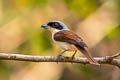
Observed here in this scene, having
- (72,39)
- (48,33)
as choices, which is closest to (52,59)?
(72,39)

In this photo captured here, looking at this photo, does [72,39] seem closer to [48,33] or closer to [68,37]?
[68,37]

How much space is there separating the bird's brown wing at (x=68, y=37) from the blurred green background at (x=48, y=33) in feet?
4.32

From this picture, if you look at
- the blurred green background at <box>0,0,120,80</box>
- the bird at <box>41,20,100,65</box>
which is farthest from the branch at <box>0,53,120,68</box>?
the blurred green background at <box>0,0,120,80</box>

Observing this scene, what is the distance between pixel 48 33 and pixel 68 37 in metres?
2.25

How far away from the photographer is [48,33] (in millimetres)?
7504

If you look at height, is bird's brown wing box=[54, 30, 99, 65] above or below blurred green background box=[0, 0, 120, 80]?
above

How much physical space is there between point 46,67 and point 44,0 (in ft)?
6.02

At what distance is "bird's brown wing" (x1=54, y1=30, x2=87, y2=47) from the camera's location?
16.7 feet

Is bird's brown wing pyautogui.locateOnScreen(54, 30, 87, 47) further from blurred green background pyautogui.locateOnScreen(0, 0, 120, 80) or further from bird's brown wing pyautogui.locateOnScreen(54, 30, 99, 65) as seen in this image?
blurred green background pyautogui.locateOnScreen(0, 0, 120, 80)

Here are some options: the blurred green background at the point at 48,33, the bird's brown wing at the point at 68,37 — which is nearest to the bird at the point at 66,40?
the bird's brown wing at the point at 68,37

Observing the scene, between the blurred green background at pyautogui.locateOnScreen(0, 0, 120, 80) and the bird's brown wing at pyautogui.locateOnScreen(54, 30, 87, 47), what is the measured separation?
4.32 feet

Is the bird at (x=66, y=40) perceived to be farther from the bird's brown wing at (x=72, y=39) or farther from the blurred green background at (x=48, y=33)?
the blurred green background at (x=48, y=33)

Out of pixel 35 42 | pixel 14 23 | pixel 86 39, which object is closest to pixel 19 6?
pixel 14 23

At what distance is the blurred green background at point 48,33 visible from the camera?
23.1ft
